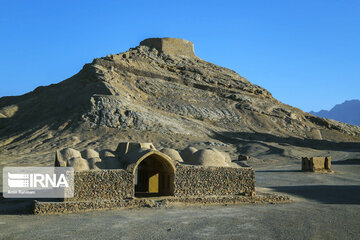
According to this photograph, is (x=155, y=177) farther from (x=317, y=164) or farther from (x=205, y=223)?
(x=317, y=164)

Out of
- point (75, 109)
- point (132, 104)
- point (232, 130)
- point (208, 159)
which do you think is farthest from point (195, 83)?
point (208, 159)

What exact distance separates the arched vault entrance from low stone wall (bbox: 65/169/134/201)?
28.8 inches

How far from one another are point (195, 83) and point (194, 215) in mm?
44336

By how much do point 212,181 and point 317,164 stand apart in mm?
15032

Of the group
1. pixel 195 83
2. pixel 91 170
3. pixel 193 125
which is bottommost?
pixel 91 170

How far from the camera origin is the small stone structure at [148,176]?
47.9ft

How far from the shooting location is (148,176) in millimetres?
18531

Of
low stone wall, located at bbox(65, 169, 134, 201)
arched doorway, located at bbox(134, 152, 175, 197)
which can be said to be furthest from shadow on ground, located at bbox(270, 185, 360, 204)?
low stone wall, located at bbox(65, 169, 134, 201)

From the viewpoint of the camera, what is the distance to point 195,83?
5681 centimetres

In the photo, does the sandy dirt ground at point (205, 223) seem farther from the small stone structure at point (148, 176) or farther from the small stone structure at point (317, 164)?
the small stone structure at point (317, 164)

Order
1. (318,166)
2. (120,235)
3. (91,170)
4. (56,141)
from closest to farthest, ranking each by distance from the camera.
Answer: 1. (120,235)
2. (91,170)
3. (318,166)
4. (56,141)

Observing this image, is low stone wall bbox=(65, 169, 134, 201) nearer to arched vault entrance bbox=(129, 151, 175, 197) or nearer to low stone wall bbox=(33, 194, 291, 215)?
low stone wall bbox=(33, 194, 291, 215)

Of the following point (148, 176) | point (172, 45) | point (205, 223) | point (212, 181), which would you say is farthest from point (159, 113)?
point (205, 223)

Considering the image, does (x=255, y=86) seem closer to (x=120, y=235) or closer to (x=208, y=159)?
(x=208, y=159)
